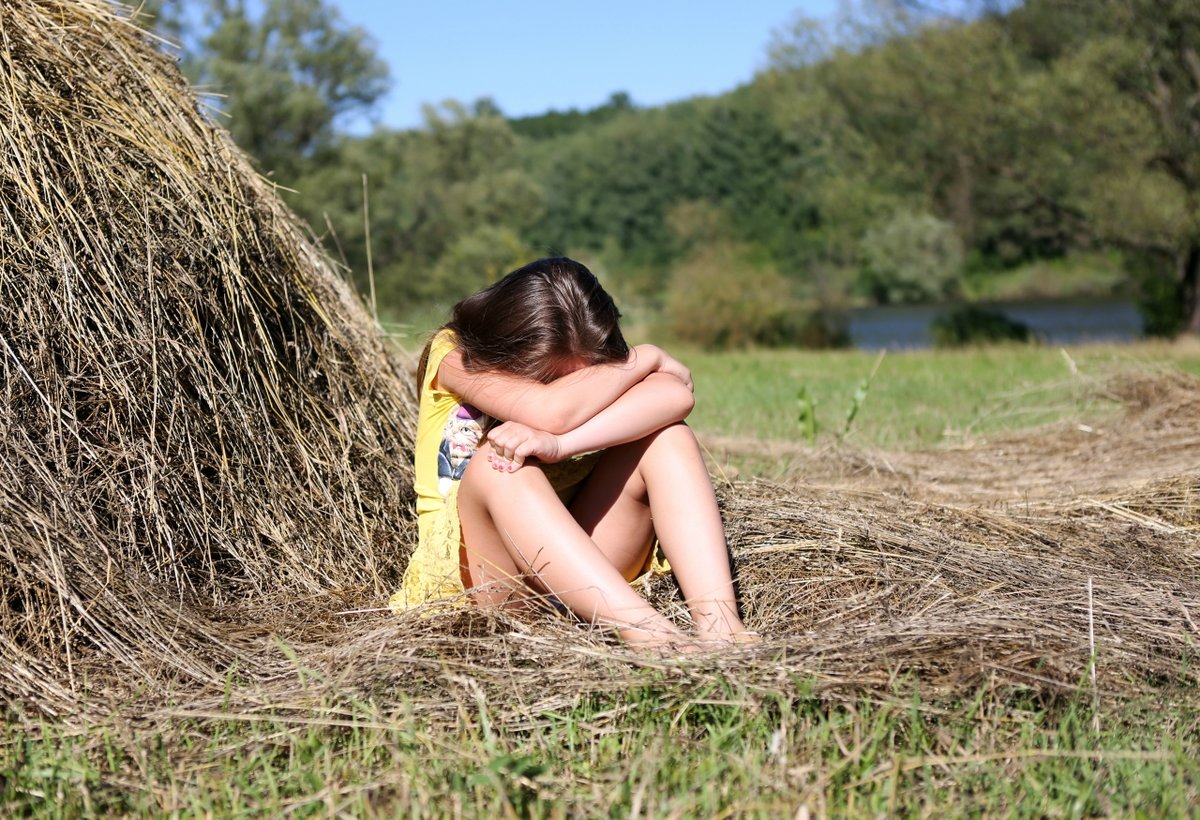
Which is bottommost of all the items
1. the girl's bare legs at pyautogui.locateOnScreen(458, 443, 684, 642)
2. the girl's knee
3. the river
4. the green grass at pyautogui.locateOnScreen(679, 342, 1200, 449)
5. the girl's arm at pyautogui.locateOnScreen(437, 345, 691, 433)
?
the river

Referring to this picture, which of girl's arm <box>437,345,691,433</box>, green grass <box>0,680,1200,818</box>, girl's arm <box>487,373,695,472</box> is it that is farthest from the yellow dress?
green grass <box>0,680,1200,818</box>

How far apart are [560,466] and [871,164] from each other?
2088 cm

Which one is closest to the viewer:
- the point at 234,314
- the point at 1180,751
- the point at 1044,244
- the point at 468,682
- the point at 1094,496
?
the point at 1180,751

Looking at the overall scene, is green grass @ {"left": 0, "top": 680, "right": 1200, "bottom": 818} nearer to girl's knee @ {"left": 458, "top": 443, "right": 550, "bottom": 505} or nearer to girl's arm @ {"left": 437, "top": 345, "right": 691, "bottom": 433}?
girl's knee @ {"left": 458, "top": 443, "right": 550, "bottom": 505}

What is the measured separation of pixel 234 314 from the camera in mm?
3621

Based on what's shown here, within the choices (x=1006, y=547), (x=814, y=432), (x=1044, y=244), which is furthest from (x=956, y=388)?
(x=1044, y=244)

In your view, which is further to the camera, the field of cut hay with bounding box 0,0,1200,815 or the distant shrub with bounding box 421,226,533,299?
the distant shrub with bounding box 421,226,533,299

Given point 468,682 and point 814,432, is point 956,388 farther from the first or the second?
point 468,682

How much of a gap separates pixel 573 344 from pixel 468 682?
0.99 metres

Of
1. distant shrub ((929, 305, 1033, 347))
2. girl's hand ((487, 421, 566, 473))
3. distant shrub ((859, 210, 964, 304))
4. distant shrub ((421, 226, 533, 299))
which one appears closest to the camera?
girl's hand ((487, 421, 566, 473))

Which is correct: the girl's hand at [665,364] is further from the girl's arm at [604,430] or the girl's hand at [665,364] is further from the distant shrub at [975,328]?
the distant shrub at [975,328]

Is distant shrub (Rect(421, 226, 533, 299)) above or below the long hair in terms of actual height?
above

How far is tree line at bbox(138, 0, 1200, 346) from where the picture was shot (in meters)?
18.8

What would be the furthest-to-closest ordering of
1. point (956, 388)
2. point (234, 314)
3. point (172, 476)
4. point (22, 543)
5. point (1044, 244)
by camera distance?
point (1044, 244)
point (956, 388)
point (234, 314)
point (172, 476)
point (22, 543)
